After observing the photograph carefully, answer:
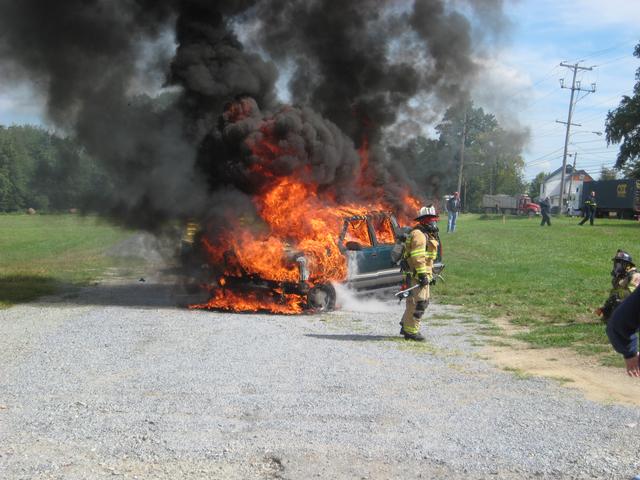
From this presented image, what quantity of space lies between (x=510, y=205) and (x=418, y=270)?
62473 mm

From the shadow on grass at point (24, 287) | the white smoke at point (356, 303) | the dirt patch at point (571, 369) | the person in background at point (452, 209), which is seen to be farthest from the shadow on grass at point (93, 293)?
the person in background at point (452, 209)

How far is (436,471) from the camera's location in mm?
4539

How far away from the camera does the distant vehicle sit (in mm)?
63494

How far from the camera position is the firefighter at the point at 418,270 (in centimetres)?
929

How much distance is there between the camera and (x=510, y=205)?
69.2 meters

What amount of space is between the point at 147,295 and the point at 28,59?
5.13 m

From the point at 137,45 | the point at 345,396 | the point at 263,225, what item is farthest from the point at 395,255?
the point at 137,45

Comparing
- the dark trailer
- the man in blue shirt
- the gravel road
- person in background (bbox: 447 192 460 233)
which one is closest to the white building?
the dark trailer

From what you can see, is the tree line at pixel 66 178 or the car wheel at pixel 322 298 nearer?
the car wheel at pixel 322 298

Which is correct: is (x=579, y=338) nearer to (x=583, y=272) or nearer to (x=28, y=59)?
(x=583, y=272)

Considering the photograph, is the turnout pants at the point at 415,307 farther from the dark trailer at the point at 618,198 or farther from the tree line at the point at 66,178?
the dark trailer at the point at 618,198

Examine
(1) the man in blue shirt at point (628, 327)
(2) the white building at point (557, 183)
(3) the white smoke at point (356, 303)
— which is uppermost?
(2) the white building at point (557, 183)

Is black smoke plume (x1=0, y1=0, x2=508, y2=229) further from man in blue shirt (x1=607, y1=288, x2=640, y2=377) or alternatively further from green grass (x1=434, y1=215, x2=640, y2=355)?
man in blue shirt (x1=607, y1=288, x2=640, y2=377)

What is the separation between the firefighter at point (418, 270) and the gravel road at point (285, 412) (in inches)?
11.8
